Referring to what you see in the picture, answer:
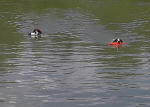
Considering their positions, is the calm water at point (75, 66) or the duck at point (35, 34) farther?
the duck at point (35, 34)

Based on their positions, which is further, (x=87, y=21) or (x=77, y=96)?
(x=87, y=21)

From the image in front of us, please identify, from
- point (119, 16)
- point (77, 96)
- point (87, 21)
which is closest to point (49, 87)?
point (77, 96)

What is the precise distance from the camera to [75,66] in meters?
23.3

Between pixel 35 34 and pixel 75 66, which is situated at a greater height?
pixel 75 66

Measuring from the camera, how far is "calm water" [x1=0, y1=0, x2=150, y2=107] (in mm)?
17172

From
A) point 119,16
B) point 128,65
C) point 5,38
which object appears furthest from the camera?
point 119,16

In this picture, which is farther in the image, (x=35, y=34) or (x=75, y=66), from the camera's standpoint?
(x=35, y=34)

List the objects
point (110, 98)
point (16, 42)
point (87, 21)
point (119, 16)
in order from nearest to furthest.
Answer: point (110, 98) → point (16, 42) → point (87, 21) → point (119, 16)

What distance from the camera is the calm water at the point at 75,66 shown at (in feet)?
56.3

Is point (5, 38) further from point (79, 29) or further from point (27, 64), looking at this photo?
point (27, 64)

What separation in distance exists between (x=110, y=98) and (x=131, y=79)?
321 centimetres

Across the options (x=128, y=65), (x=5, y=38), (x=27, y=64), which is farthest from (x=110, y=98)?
(x=5, y=38)

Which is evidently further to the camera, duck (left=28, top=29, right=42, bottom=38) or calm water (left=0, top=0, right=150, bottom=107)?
duck (left=28, top=29, right=42, bottom=38)

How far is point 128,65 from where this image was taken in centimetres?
2328
